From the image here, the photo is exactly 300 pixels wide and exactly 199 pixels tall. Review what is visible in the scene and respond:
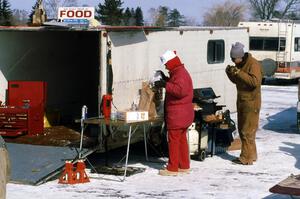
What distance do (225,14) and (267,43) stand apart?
46.7 meters

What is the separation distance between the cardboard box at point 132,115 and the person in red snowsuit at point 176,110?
34 cm

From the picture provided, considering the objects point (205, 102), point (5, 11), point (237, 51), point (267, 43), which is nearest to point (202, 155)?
point (205, 102)

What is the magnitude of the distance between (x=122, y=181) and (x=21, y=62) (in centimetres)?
371

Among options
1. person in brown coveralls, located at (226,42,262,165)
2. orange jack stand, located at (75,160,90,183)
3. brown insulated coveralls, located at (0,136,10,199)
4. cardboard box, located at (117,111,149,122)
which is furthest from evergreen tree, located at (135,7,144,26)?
brown insulated coveralls, located at (0,136,10,199)

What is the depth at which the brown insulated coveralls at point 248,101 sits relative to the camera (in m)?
9.70

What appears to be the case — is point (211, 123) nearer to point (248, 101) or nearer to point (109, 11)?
point (248, 101)

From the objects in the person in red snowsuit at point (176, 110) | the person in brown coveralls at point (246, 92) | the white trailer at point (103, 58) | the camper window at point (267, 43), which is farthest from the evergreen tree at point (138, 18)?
the person in red snowsuit at point (176, 110)

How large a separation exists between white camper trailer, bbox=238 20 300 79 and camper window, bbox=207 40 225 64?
38.8ft

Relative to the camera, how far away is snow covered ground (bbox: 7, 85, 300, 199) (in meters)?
7.98

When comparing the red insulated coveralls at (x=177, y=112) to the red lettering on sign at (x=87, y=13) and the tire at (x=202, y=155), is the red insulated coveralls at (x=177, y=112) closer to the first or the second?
the tire at (x=202, y=155)

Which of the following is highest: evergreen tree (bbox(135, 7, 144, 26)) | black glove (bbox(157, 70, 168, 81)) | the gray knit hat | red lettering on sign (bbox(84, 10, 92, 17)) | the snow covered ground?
evergreen tree (bbox(135, 7, 144, 26))

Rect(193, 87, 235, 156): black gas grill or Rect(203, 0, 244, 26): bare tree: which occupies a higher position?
Rect(203, 0, 244, 26): bare tree

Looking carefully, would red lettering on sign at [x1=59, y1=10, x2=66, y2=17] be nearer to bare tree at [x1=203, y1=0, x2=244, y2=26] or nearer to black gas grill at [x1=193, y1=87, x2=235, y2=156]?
black gas grill at [x1=193, y1=87, x2=235, y2=156]

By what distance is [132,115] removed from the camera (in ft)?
29.3
